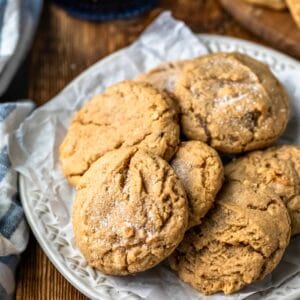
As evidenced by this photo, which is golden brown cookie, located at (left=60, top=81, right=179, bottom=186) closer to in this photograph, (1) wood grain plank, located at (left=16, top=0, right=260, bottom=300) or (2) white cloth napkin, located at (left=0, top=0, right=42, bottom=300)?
(2) white cloth napkin, located at (left=0, top=0, right=42, bottom=300)

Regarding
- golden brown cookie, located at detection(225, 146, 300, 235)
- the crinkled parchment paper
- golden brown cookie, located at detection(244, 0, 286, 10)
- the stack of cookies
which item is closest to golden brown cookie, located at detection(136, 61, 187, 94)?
the stack of cookies

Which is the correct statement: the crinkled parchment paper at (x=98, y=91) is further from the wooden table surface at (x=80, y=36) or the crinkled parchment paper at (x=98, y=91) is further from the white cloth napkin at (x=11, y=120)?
the wooden table surface at (x=80, y=36)

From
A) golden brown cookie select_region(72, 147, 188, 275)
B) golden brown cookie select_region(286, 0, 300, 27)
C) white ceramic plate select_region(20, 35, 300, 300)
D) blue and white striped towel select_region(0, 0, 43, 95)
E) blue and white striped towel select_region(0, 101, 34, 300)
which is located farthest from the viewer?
golden brown cookie select_region(286, 0, 300, 27)

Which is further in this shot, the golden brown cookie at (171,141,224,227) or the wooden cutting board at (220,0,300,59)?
the wooden cutting board at (220,0,300,59)

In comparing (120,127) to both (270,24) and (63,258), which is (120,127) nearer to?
(63,258)

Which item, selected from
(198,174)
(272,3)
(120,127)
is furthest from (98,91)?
(272,3)

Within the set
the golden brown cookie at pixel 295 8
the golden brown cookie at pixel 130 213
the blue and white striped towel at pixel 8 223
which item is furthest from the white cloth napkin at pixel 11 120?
the golden brown cookie at pixel 295 8
